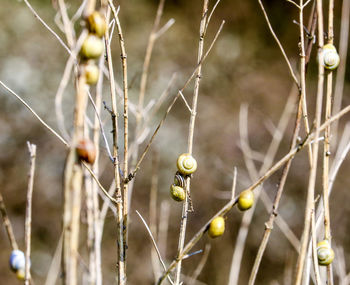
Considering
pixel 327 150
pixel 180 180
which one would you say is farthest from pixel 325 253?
pixel 180 180

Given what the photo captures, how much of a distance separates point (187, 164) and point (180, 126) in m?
2.91

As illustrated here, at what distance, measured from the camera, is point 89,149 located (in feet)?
1.41

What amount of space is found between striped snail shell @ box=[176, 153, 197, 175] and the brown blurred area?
1.54 meters

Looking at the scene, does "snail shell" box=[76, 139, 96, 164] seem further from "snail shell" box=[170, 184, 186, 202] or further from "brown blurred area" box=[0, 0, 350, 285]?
"brown blurred area" box=[0, 0, 350, 285]

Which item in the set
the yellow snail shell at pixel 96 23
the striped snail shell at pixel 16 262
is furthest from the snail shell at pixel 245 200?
the striped snail shell at pixel 16 262

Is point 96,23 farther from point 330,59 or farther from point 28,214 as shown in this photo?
point 330,59

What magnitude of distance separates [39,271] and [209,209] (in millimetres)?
1316

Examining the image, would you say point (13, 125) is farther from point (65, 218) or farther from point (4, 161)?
point (65, 218)

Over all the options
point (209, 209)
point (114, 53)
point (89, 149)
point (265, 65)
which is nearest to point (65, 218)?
point (89, 149)

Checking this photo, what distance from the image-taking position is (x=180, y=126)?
3607 millimetres

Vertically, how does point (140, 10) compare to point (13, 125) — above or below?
above

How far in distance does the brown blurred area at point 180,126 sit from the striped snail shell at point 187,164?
1538mm

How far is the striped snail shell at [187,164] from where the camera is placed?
70cm

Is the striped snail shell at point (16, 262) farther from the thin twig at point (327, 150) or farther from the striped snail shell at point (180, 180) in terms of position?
the thin twig at point (327, 150)
